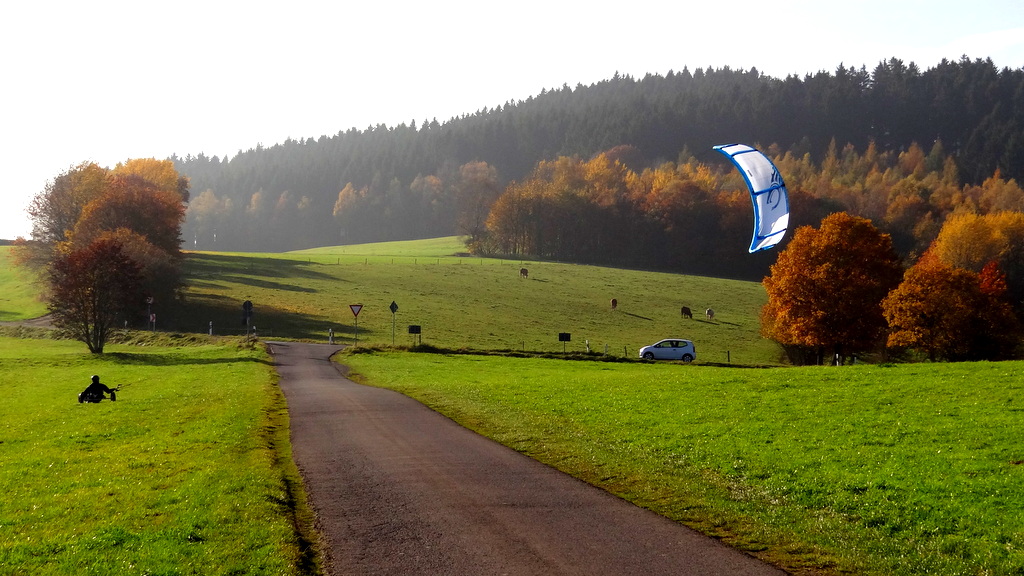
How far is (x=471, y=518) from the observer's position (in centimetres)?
1267

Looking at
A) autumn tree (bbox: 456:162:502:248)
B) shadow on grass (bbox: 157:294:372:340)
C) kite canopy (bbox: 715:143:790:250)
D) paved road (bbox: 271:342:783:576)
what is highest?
autumn tree (bbox: 456:162:502:248)

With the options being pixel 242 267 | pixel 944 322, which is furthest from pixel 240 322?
pixel 944 322

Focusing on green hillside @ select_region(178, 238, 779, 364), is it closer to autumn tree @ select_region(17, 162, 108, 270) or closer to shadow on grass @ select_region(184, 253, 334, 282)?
shadow on grass @ select_region(184, 253, 334, 282)

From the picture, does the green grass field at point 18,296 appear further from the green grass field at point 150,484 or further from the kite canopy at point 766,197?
the kite canopy at point 766,197

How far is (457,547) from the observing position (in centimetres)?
1118

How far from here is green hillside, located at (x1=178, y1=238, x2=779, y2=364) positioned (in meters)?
71.8

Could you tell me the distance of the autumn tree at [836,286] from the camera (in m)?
60.6

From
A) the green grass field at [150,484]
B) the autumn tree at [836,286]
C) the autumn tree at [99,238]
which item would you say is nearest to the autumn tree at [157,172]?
the autumn tree at [99,238]

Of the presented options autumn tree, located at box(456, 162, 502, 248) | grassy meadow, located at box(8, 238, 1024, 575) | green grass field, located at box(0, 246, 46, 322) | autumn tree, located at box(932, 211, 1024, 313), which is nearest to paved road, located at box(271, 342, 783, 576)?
grassy meadow, located at box(8, 238, 1024, 575)

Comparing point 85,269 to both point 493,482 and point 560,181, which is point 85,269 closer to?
point 493,482

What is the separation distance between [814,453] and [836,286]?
48074 millimetres

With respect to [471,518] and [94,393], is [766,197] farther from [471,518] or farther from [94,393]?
[94,393]

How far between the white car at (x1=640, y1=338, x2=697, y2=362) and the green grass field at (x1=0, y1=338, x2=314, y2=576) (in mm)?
33052

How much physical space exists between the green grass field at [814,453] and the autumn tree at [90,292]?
35618 mm
